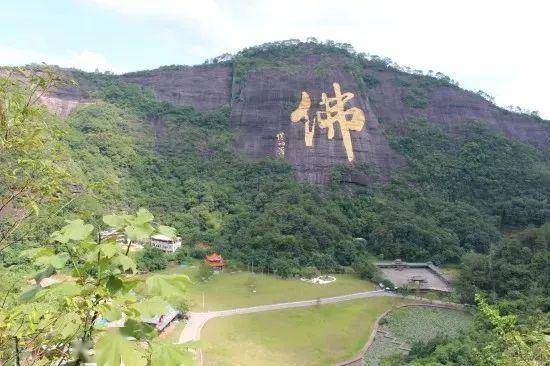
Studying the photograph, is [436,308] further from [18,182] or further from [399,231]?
[18,182]

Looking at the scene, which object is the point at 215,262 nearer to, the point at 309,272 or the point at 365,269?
the point at 309,272

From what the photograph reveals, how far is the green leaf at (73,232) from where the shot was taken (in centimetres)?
176

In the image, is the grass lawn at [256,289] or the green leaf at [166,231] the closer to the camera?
the green leaf at [166,231]

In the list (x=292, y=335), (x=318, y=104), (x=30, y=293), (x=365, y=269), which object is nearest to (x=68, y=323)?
(x=30, y=293)

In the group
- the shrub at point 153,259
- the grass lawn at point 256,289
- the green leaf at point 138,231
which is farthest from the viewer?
the shrub at point 153,259

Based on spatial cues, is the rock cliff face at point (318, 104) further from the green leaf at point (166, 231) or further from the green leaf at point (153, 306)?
the green leaf at point (153, 306)

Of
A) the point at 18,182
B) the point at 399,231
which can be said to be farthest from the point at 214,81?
the point at 18,182

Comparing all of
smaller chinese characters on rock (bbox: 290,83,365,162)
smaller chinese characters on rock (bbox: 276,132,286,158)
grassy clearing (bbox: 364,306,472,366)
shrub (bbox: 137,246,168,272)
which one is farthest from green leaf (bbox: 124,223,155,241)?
smaller chinese characters on rock (bbox: 290,83,365,162)

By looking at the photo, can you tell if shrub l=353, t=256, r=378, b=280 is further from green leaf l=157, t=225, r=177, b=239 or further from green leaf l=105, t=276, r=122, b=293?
green leaf l=105, t=276, r=122, b=293

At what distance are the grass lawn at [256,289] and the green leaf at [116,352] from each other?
15.8 m

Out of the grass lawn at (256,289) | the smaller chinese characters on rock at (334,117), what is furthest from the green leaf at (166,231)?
the smaller chinese characters on rock at (334,117)

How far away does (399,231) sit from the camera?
2470cm

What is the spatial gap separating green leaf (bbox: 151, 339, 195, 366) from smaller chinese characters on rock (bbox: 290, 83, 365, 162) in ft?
94.6

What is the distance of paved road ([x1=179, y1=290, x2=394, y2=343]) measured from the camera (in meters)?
14.6
